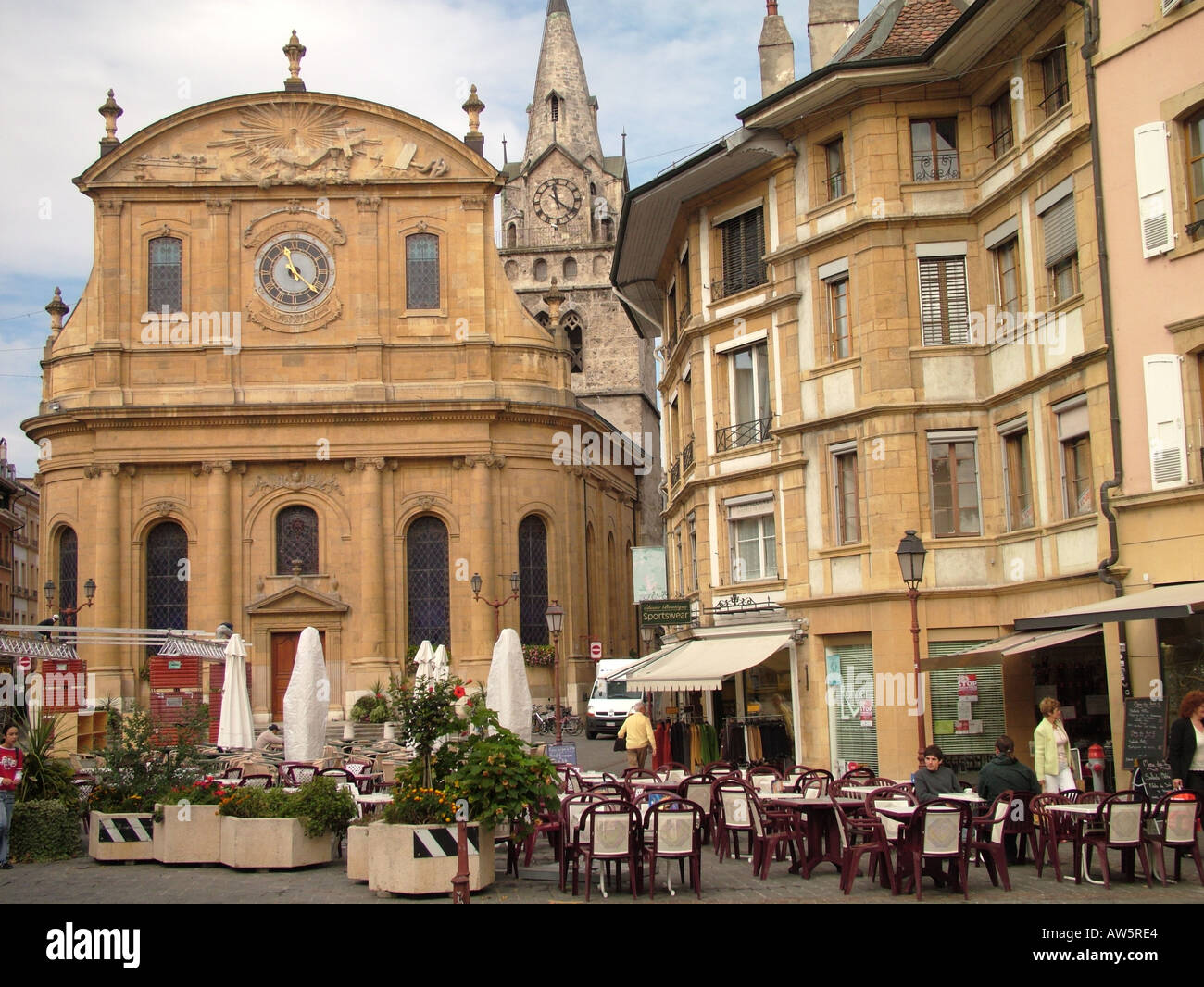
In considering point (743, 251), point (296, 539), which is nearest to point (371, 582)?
point (296, 539)

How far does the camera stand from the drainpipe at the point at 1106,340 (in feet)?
59.1

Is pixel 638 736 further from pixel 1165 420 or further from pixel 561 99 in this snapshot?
pixel 561 99

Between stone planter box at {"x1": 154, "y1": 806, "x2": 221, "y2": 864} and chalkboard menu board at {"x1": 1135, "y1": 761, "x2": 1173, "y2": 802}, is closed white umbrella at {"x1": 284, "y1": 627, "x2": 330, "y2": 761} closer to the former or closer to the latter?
stone planter box at {"x1": 154, "y1": 806, "x2": 221, "y2": 864}

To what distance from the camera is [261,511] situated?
149 feet

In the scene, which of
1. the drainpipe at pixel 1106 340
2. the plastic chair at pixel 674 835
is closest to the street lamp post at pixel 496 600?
the drainpipe at pixel 1106 340

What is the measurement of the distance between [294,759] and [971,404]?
12.5 metres

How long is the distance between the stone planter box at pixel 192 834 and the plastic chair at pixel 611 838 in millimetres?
4671

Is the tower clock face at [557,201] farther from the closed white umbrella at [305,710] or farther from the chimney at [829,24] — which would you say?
the closed white umbrella at [305,710]

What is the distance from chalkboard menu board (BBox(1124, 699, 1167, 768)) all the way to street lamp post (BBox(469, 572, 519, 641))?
25.6 metres

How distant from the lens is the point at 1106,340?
725 inches

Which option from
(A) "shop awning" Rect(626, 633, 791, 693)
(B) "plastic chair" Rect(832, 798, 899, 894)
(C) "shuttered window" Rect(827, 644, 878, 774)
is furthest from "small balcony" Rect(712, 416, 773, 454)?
(B) "plastic chair" Rect(832, 798, 899, 894)

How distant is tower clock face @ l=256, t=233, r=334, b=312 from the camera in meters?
46.4

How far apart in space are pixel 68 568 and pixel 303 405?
9.29 m
